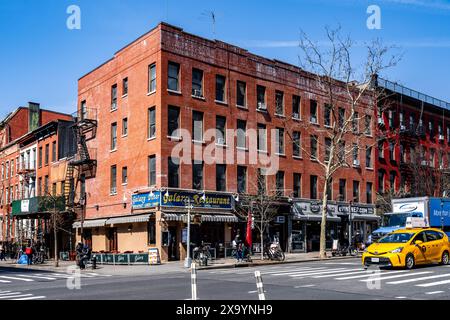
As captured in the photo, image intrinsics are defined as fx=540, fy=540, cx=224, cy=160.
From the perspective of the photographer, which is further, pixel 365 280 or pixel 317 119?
pixel 317 119

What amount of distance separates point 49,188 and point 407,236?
3567 centimetres

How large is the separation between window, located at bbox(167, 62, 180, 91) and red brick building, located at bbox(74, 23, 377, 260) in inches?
3.7

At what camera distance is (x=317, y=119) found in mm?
46531

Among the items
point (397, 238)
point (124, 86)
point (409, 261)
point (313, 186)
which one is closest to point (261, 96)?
point (313, 186)

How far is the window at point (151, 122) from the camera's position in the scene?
35938 millimetres

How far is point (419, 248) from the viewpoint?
71.4 feet

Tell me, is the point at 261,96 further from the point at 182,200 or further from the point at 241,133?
the point at 182,200

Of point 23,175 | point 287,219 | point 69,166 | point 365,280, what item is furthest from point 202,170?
point 23,175

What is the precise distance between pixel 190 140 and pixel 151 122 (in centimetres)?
288

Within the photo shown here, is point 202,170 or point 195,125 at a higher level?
point 195,125

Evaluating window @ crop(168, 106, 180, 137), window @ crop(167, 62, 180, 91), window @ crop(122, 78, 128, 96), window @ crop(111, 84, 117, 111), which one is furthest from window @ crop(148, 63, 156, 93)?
window @ crop(111, 84, 117, 111)

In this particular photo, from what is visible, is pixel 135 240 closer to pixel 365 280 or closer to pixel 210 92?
pixel 210 92

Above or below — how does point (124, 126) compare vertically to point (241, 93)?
below

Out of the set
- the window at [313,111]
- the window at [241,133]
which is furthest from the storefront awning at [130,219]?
the window at [313,111]
